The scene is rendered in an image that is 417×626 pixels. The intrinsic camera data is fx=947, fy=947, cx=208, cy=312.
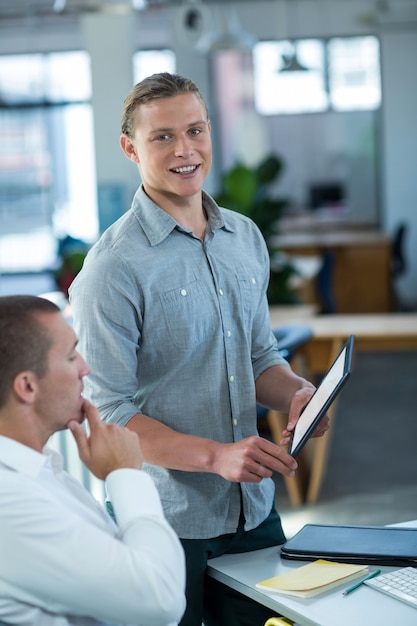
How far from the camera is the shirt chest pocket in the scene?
2.06 m

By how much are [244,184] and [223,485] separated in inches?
202

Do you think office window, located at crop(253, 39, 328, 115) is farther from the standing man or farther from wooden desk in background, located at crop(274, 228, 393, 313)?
the standing man

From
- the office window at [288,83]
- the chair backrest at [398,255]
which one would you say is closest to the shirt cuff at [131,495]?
the chair backrest at [398,255]

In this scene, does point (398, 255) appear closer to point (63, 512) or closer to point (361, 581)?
point (361, 581)

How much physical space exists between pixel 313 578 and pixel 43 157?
12.8 m

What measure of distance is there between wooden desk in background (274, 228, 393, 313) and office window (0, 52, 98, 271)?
4141 millimetres

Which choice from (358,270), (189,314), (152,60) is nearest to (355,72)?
(152,60)

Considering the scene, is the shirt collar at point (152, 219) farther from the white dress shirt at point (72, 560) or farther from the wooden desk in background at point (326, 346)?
the wooden desk in background at point (326, 346)

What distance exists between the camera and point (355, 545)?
79.8 inches

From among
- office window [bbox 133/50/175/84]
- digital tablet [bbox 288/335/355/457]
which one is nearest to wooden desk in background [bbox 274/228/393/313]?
office window [bbox 133/50/175/84]

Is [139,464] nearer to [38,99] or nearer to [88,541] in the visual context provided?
[88,541]

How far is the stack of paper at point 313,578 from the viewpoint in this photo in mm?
1818

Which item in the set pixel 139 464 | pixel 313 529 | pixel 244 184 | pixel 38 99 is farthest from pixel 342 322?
pixel 38 99

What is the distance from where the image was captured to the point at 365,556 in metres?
1.96
